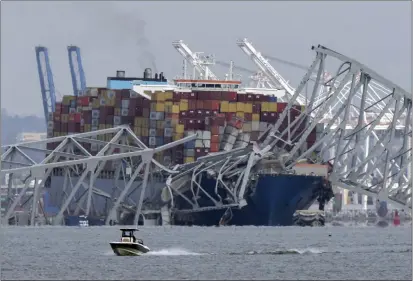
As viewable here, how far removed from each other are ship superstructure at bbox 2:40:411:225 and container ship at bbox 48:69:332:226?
0.08 m

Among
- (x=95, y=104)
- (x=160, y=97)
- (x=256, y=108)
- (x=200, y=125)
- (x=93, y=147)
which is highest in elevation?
(x=160, y=97)

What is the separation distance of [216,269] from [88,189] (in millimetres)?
61965

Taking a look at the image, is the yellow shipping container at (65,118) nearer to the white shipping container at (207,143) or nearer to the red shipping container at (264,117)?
the white shipping container at (207,143)

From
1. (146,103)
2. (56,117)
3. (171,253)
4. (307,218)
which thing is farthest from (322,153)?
(171,253)

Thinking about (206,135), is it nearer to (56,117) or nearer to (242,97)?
(242,97)

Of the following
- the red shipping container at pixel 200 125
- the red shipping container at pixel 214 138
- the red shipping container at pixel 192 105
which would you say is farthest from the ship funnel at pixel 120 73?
the red shipping container at pixel 214 138

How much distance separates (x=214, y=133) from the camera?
162 meters

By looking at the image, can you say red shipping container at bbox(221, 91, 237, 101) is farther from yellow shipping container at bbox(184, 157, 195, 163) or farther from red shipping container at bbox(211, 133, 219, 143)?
yellow shipping container at bbox(184, 157, 195, 163)

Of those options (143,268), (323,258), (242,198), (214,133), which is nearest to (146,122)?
(214,133)

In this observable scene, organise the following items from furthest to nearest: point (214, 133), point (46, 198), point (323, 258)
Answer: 1. point (46, 198)
2. point (214, 133)
3. point (323, 258)

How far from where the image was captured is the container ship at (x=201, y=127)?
154875mm

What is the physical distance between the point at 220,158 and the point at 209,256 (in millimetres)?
52647

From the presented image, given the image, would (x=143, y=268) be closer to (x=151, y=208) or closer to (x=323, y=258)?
(x=323, y=258)

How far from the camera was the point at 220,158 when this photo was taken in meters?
157
